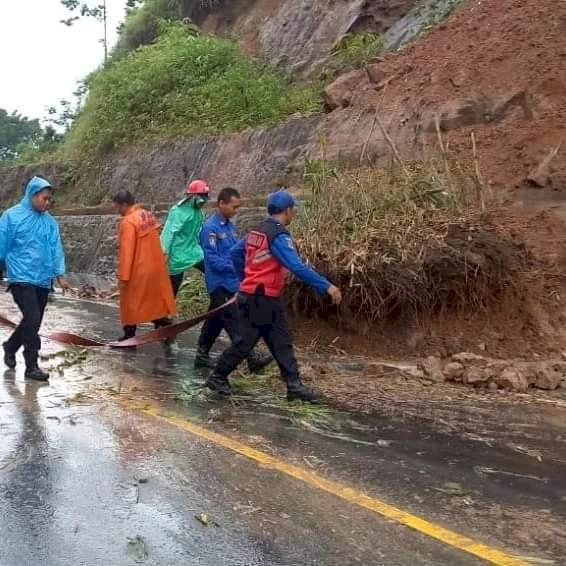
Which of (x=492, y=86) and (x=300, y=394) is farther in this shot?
Result: (x=492, y=86)

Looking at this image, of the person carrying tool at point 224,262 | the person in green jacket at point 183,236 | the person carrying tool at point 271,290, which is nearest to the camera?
the person carrying tool at point 271,290

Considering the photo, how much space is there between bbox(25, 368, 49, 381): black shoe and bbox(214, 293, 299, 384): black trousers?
1.76 meters

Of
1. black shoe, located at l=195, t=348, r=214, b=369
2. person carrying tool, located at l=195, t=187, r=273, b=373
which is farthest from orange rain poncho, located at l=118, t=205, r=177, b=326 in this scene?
person carrying tool, located at l=195, t=187, r=273, b=373

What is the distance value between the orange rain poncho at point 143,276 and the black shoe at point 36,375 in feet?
5.57

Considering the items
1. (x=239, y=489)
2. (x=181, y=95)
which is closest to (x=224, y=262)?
(x=239, y=489)

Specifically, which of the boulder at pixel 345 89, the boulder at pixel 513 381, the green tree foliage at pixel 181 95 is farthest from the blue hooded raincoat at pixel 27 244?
the green tree foliage at pixel 181 95

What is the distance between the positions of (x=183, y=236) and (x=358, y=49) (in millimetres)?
11477

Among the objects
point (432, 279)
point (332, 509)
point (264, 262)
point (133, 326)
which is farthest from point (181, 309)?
point (332, 509)

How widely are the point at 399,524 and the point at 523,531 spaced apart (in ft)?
1.83

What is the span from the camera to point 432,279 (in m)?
8.05

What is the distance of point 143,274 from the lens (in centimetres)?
872

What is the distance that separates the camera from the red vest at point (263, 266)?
20.4 ft

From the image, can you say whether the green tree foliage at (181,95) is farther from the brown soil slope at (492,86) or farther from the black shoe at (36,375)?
the black shoe at (36,375)

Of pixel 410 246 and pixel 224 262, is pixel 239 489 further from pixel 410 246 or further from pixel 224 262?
pixel 410 246
